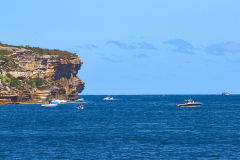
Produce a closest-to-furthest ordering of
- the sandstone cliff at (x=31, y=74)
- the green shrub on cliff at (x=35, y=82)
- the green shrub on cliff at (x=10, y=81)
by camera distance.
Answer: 1. the green shrub on cliff at (x=10, y=81)
2. the sandstone cliff at (x=31, y=74)
3. the green shrub on cliff at (x=35, y=82)

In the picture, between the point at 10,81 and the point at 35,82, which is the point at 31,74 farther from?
the point at 10,81

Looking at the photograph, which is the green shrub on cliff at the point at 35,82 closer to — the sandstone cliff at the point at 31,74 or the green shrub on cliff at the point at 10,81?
the sandstone cliff at the point at 31,74

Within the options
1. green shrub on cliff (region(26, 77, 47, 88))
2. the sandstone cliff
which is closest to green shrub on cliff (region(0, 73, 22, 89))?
the sandstone cliff

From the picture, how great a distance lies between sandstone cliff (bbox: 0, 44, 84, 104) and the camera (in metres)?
166

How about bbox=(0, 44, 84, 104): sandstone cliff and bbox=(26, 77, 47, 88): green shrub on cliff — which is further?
bbox=(26, 77, 47, 88): green shrub on cliff

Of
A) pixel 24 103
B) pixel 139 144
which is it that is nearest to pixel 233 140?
pixel 139 144

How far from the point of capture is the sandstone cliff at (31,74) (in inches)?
6535

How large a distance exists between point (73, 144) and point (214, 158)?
63.6ft

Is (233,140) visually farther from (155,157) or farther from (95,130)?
(95,130)

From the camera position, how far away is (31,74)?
177500 millimetres

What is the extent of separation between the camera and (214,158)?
4631 cm

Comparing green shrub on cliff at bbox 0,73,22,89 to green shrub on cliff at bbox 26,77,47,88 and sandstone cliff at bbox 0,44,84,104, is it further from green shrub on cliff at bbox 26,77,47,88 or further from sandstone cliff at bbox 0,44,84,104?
green shrub on cliff at bbox 26,77,47,88

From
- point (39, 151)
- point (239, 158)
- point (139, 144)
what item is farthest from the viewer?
point (139, 144)

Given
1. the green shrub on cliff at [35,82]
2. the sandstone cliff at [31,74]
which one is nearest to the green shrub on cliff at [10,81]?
the sandstone cliff at [31,74]
